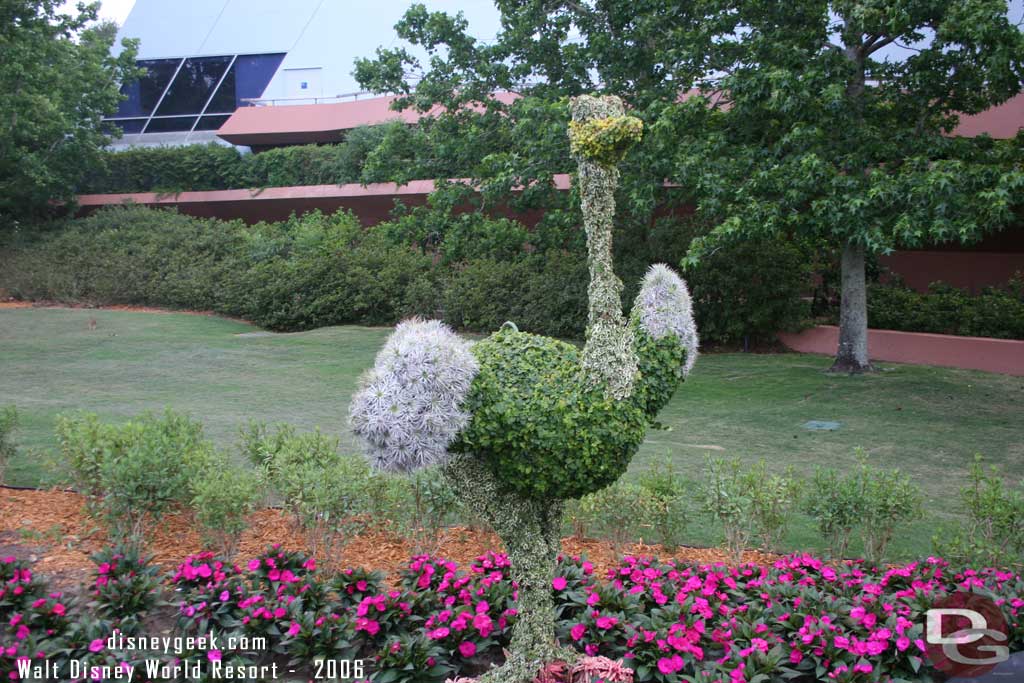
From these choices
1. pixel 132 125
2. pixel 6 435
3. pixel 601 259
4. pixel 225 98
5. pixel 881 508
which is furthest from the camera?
pixel 132 125

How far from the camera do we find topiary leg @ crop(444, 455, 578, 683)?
3.70m

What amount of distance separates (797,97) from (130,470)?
8.18 meters

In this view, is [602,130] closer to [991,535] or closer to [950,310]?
[991,535]

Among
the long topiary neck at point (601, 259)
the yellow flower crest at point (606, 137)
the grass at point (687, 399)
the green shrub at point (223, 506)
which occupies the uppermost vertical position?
the yellow flower crest at point (606, 137)

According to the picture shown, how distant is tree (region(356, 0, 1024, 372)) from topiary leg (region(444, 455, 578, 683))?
674 centimetres

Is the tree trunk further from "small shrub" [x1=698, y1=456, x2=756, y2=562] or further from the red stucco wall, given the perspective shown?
"small shrub" [x1=698, y1=456, x2=756, y2=562]

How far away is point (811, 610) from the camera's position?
4289 millimetres

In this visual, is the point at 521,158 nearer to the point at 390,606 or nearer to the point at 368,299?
the point at 368,299

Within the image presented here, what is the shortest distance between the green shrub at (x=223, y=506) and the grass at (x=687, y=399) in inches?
80.0

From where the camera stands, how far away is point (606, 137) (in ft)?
11.1

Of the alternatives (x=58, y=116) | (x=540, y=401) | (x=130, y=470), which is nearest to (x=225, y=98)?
(x=58, y=116)

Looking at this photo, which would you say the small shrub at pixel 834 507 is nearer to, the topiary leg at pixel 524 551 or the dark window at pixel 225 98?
the topiary leg at pixel 524 551

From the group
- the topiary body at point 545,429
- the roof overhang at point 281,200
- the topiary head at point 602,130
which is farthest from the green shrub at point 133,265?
the topiary head at point 602,130

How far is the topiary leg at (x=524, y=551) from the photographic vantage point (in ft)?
12.1
